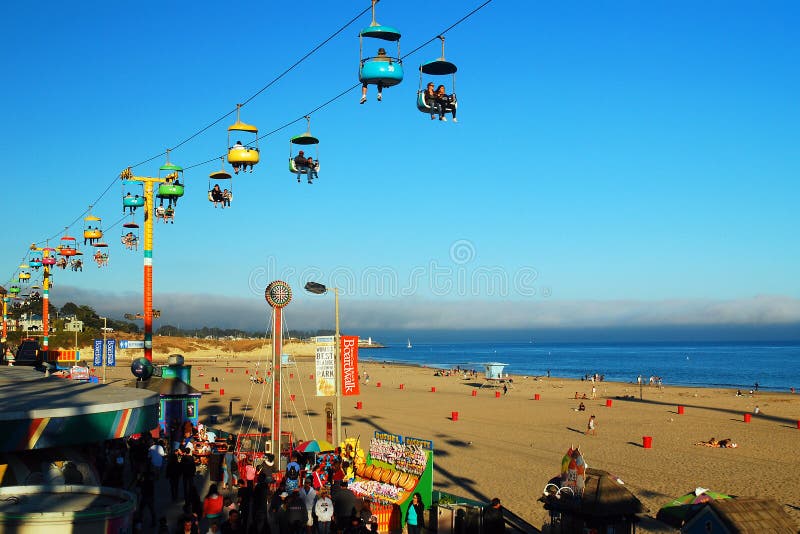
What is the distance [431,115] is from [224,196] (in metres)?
10.9

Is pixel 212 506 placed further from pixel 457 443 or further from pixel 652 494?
pixel 457 443

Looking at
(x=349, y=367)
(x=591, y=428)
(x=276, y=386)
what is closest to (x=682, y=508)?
(x=349, y=367)

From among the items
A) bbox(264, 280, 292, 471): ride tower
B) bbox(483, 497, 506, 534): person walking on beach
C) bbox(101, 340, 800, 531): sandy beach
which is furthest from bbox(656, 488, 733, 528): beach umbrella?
bbox(264, 280, 292, 471): ride tower

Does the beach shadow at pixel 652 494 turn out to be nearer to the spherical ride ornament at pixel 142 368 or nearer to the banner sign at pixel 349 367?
the banner sign at pixel 349 367

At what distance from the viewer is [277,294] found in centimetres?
2067

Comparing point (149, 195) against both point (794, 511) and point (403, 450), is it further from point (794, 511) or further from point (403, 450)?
point (794, 511)

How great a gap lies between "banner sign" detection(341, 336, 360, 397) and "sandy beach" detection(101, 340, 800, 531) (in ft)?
15.2

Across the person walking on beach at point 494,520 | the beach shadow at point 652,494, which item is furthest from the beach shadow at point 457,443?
the person walking on beach at point 494,520

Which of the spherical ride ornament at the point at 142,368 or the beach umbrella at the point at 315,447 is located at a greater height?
the spherical ride ornament at the point at 142,368

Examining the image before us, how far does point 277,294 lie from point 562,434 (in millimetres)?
19202

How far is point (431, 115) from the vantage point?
47.0ft

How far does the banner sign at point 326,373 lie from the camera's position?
20.2 m

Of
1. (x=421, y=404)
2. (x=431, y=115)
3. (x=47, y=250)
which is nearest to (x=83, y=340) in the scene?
(x=47, y=250)

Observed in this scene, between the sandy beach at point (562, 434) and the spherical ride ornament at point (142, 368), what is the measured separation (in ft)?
17.6
